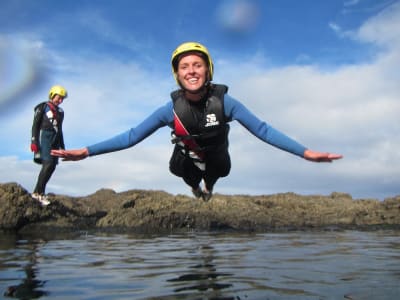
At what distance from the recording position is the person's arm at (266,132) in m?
4.85

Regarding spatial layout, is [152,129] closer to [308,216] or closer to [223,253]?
[223,253]

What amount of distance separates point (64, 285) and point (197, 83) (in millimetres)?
3360

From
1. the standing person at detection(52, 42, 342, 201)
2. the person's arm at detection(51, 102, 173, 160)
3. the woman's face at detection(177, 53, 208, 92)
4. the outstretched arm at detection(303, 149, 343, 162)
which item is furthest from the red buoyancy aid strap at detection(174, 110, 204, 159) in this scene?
the outstretched arm at detection(303, 149, 343, 162)

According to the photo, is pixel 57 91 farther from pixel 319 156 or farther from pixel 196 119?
pixel 319 156

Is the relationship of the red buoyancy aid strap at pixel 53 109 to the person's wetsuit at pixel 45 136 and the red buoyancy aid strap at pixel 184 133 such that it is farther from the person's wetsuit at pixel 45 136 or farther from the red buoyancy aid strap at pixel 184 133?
the red buoyancy aid strap at pixel 184 133

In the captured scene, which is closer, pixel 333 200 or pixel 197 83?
pixel 197 83

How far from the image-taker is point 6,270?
4.75 meters

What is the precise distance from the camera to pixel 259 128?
5.65 metres

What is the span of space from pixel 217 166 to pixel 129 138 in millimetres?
1773

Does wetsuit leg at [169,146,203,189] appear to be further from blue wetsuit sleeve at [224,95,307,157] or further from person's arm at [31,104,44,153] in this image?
person's arm at [31,104,44,153]

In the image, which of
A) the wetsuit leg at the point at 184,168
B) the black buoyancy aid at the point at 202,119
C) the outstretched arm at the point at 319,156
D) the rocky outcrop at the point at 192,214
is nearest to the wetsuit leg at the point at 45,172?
the rocky outcrop at the point at 192,214

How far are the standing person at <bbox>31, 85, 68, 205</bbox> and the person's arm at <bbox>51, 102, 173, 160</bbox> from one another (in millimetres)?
5218

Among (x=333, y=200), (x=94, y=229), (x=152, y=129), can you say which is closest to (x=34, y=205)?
(x=94, y=229)

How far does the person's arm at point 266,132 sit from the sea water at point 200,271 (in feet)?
4.18
